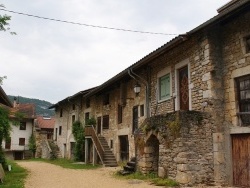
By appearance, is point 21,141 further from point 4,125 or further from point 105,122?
point 4,125

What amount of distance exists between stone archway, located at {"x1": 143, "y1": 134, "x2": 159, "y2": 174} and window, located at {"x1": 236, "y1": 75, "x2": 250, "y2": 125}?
3575mm

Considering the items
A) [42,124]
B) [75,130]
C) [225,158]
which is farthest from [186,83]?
[42,124]

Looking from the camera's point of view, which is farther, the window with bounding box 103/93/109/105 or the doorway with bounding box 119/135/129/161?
the window with bounding box 103/93/109/105

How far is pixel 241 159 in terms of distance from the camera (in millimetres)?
9664

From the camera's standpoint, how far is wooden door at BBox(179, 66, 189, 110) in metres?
12.1

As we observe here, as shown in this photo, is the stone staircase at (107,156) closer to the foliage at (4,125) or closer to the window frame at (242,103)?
the foliage at (4,125)

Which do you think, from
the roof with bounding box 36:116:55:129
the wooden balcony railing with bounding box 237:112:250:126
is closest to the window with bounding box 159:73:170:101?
the wooden balcony railing with bounding box 237:112:250:126

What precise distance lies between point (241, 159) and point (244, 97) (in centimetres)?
195

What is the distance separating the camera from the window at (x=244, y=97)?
966 cm

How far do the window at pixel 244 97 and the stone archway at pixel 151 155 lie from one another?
11.7ft

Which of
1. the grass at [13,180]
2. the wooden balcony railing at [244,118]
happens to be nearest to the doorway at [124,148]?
the grass at [13,180]

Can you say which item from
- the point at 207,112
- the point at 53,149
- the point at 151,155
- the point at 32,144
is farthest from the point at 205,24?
the point at 32,144

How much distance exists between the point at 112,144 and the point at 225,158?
10.6 m

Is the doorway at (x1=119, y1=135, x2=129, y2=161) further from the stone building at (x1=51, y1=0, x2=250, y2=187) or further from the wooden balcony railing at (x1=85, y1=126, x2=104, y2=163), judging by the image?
the stone building at (x1=51, y1=0, x2=250, y2=187)
